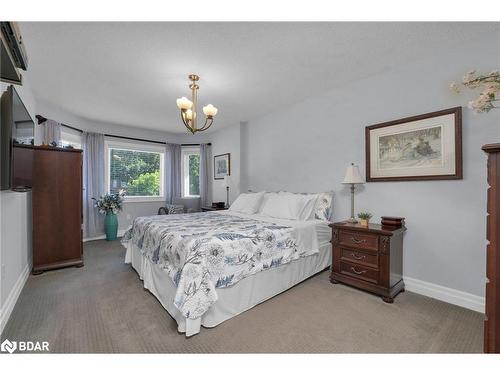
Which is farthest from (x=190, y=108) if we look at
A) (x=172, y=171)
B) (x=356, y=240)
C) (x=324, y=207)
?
(x=172, y=171)

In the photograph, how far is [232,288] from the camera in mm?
1939

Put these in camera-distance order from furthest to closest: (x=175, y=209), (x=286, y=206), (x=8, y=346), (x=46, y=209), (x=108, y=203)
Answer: (x=175, y=209) → (x=108, y=203) → (x=286, y=206) → (x=46, y=209) → (x=8, y=346)

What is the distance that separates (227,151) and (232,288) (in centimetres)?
355

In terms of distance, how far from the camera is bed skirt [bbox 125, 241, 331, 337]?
5.82 ft

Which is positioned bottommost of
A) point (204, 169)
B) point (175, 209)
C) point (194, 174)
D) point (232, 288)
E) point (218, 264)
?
point (232, 288)

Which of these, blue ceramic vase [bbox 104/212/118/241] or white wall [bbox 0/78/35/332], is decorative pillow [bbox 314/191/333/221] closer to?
white wall [bbox 0/78/35/332]

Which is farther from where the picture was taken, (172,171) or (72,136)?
(172,171)

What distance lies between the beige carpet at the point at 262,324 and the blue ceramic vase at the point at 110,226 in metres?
2.07

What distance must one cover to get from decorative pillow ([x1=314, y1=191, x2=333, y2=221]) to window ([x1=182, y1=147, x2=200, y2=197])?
3584 millimetres

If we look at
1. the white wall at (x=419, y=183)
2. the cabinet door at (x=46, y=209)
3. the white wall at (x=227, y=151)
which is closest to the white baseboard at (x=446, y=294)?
the white wall at (x=419, y=183)

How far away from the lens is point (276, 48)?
215 centimetres

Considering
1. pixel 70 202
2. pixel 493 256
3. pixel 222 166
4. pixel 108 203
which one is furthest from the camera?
pixel 222 166

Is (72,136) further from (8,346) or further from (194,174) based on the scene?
Result: (8,346)
